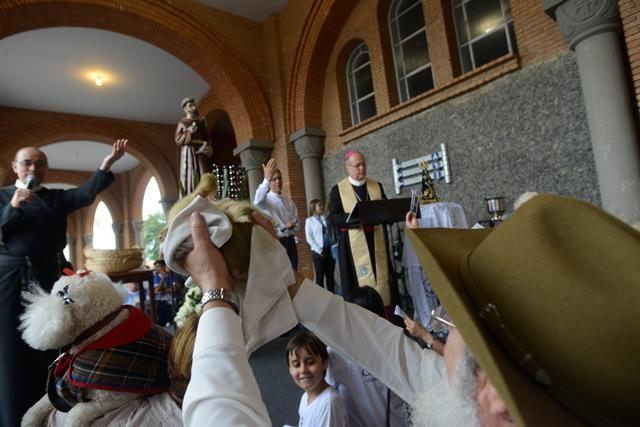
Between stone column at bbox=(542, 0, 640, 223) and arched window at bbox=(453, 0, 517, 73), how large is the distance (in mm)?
1336

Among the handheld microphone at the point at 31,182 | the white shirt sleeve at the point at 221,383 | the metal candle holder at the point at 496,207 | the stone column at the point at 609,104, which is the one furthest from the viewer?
the metal candle holder at the point at 496,207

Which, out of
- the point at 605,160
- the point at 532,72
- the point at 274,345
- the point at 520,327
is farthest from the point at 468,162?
the point at 520,327

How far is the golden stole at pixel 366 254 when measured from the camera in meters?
4.14

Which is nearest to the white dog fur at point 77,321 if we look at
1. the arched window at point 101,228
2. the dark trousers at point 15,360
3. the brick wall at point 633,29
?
the dark trousers at point 15,360

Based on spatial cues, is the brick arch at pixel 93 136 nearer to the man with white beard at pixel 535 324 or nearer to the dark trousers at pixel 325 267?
the dark trousers at pixel 325 267

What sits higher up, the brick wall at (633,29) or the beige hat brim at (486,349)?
the brick wall at (633,29)

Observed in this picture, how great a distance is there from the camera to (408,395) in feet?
3.39

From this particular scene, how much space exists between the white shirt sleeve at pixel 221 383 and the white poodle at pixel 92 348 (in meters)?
1.04

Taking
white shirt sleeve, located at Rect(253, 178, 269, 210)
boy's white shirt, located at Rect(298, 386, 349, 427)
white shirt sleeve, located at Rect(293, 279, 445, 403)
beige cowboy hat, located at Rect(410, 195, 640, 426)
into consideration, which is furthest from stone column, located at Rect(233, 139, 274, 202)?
beige cowboy hat, located at Rect(410, 195, 640, 426)

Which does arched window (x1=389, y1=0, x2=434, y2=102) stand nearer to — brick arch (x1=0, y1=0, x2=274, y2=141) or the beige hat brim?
brick arch (x1=0, y1=0, x2=274, y2=141)

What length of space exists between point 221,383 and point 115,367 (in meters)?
1.11

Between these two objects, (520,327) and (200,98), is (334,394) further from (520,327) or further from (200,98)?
(200,98)

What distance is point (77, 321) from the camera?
1530 mm

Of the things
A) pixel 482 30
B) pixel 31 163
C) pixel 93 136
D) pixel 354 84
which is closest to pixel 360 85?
pixel 354 84
